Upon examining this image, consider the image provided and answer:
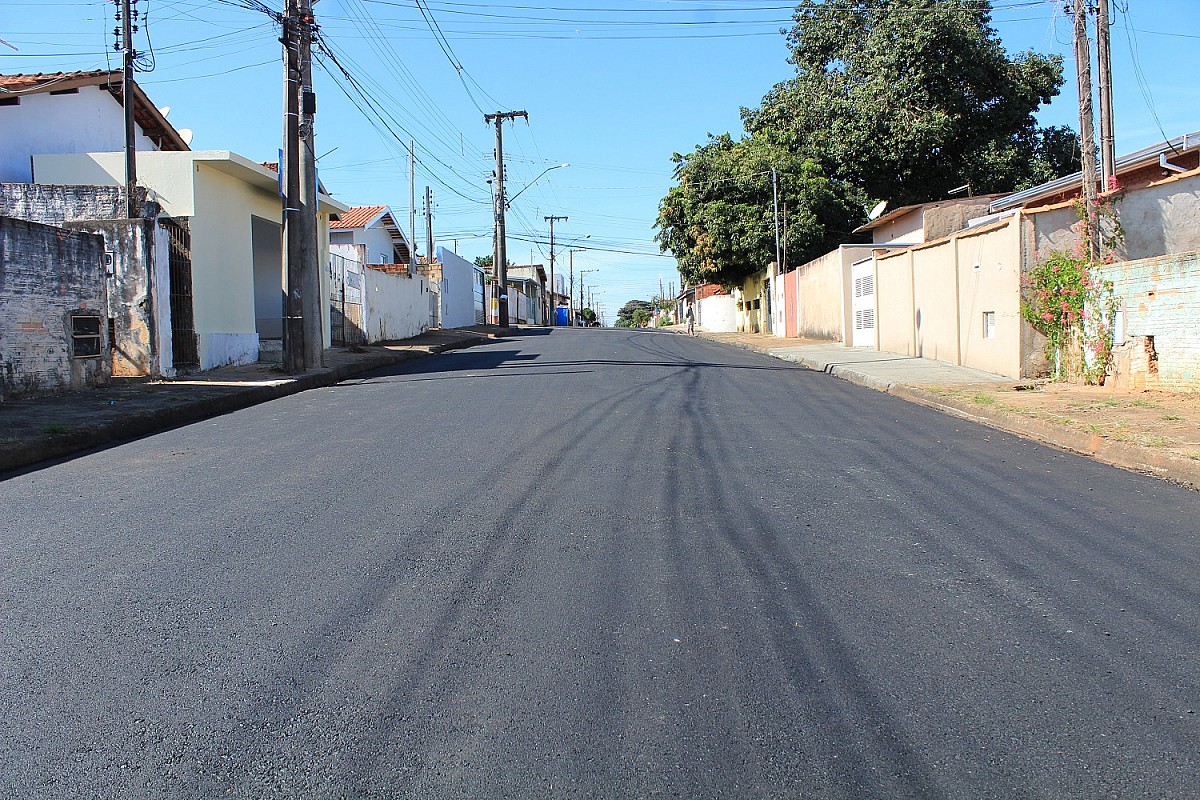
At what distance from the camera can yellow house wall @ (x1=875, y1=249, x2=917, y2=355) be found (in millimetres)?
21062

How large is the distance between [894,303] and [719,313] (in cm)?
3231

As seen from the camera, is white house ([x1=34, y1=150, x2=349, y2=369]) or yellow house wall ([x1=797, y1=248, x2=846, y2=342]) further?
yellow house wall ([x1=797, y1=248, x2=846, y2=342])

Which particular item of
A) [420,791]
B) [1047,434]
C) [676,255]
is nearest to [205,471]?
[420,791]


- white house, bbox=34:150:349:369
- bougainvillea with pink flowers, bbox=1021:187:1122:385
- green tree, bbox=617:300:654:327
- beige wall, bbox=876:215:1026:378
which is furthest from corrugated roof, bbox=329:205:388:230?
green tree, bbox=617:300:654:327

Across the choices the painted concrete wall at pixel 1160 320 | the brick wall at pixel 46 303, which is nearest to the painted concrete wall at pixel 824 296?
the painted concrete wall at pixel 1160 320

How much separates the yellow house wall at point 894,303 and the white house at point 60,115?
57.8 feet

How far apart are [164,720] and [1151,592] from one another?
4.49 m

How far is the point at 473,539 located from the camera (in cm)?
545

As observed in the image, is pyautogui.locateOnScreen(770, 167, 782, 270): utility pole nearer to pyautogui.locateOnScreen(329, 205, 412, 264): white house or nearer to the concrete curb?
pyautogui.locateOnScreen(329, 205, 412, 264): white house

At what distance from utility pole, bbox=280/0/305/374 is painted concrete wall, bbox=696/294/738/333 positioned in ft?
119

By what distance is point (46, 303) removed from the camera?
40.4 feet

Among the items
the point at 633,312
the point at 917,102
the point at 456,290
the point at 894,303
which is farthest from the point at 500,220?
the point at 633,312

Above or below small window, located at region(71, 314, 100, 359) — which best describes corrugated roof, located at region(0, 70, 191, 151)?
above

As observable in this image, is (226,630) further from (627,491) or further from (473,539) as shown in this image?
(627,491)
